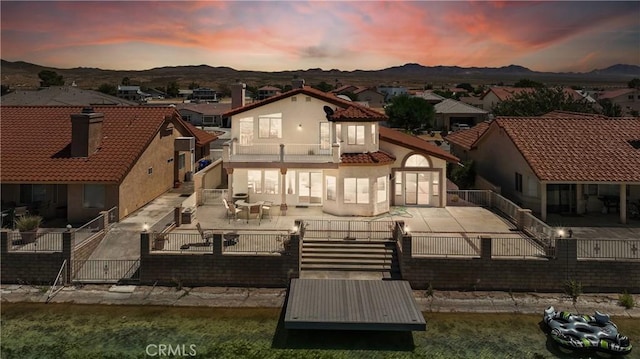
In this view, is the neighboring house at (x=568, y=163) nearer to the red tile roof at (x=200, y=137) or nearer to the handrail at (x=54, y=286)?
the red tile roof at (x=200, y=137)

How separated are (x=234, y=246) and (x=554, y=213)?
18.5 metres

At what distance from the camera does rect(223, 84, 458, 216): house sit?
2639cm

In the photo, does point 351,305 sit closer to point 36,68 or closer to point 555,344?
point 555,344

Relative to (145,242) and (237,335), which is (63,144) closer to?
(145,242)

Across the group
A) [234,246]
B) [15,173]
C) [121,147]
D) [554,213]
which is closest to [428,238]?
[234,246]

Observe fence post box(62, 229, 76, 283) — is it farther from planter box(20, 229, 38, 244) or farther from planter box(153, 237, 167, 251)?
planter box(153, 237, 167, 251)

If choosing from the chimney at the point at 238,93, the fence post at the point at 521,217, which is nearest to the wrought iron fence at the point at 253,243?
the fence post at the point at 521,217

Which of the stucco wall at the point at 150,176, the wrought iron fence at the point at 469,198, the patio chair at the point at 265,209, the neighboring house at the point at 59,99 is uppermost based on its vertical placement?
the neighboring house at the point at 59,99

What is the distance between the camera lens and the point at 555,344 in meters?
15.1

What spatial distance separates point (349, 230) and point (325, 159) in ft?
19.7

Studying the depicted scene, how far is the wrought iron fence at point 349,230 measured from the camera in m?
21.4

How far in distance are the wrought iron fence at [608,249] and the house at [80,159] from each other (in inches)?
849

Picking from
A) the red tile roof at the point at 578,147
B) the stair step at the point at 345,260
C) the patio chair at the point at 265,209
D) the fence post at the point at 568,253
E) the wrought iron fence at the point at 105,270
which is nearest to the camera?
the fence post at the point at 568,253

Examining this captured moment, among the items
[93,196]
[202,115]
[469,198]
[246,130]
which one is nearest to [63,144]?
[93,196]
